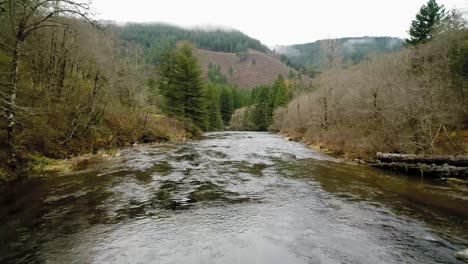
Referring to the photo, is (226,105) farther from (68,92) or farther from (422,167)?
(422,167)

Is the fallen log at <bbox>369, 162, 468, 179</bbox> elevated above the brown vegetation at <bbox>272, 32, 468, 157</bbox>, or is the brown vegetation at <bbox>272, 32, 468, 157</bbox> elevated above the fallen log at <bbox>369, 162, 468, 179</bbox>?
the brown vegetation at <bbox>272, 32, 468, 157</bbox>

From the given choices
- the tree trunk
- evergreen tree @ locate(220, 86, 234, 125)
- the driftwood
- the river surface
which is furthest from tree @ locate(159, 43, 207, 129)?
evergreen tree @ locate(220, 86, 234, 125)

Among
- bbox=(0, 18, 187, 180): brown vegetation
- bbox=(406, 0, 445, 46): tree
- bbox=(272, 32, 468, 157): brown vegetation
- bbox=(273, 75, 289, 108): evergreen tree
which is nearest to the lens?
bbox=(0, 18, 187, 180): brown vegetation

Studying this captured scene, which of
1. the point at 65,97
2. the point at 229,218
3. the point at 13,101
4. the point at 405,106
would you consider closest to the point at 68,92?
the point at 65,97

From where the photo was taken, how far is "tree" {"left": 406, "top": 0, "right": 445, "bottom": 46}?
3694cm

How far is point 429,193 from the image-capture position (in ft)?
41.8

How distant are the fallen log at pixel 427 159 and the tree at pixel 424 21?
24.9 meters

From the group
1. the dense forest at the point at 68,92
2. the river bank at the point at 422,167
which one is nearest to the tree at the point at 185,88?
the dense forest at the point at 68,92

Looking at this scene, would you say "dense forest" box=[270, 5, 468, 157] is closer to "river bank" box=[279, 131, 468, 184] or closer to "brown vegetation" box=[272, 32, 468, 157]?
"brown vegetation" box=[272, 32, 468, 157]

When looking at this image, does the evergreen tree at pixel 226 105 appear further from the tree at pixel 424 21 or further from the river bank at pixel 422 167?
the river bank at pixel 422 167

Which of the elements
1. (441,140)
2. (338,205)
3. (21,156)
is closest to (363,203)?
(338,205)

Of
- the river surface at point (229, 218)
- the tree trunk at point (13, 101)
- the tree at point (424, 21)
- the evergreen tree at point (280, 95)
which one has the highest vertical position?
the tree at point (424, 21)

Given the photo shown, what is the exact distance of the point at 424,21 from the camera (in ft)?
124

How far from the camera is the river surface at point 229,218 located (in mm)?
7160
